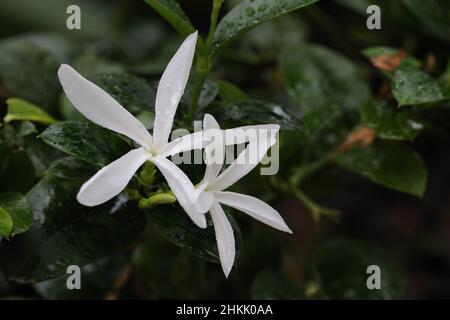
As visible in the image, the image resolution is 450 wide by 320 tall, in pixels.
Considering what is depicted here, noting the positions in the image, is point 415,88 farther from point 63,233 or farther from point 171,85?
point 63,233

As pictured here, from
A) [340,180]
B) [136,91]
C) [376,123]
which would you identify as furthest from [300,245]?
[136,91]

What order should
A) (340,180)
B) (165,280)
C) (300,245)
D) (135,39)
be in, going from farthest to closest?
(300,245)
(135,39)
(340,180)
(165,280)

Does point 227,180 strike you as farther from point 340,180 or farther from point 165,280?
point 340,180

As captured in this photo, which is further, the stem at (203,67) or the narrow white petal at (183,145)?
the stem at (203,67)

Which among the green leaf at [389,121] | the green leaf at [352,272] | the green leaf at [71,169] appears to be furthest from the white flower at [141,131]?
the green leaf at [352,272]

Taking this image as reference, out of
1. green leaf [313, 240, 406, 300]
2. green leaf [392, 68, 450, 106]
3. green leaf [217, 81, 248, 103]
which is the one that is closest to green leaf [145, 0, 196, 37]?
green leaf [217, 81, 248, 103]

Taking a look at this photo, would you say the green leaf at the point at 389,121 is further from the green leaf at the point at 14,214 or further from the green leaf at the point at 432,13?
the green leaf at the point at 14,214

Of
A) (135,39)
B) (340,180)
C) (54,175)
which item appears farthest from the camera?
(135,39)

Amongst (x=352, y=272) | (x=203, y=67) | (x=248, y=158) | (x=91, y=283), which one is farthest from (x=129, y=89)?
(x=352, y=272)
